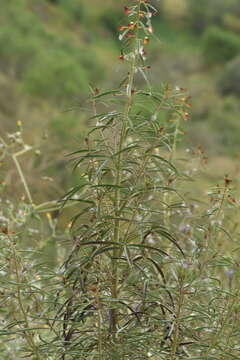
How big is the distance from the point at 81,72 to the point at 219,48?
16.4 meters

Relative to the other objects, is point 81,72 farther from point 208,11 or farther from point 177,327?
point 208,11

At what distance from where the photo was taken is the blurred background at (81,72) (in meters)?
9.56

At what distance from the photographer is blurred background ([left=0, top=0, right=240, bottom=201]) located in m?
9.56

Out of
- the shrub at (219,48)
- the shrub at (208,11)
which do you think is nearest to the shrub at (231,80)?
the shrub at (219,48)

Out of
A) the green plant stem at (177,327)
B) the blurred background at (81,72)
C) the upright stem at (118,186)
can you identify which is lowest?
the green plant stem at (177,327)

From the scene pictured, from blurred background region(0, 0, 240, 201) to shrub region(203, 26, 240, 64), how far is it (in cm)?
5

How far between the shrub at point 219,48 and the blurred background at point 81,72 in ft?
0.18

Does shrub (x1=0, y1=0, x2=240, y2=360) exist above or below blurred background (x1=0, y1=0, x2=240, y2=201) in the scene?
below

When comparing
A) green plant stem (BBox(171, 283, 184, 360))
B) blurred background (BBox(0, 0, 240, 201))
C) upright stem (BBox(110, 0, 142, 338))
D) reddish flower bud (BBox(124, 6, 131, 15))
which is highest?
blurred background (BBox(0, 0, 240, 201))

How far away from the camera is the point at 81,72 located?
18391 millimetres

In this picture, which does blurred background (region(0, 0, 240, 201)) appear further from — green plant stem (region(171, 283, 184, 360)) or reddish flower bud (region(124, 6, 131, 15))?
green plant stem (region(171, 283, 184, 360))

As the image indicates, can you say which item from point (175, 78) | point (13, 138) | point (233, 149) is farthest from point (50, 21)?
point (13, 138)

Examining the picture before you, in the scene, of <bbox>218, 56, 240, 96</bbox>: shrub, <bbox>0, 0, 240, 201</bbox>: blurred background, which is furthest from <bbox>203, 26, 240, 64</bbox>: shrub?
<bbox>218, 56, 240, 96</bbox>: shrub

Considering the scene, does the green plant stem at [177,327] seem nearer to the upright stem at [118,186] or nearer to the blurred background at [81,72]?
Result: the upright stem at [118,186]
